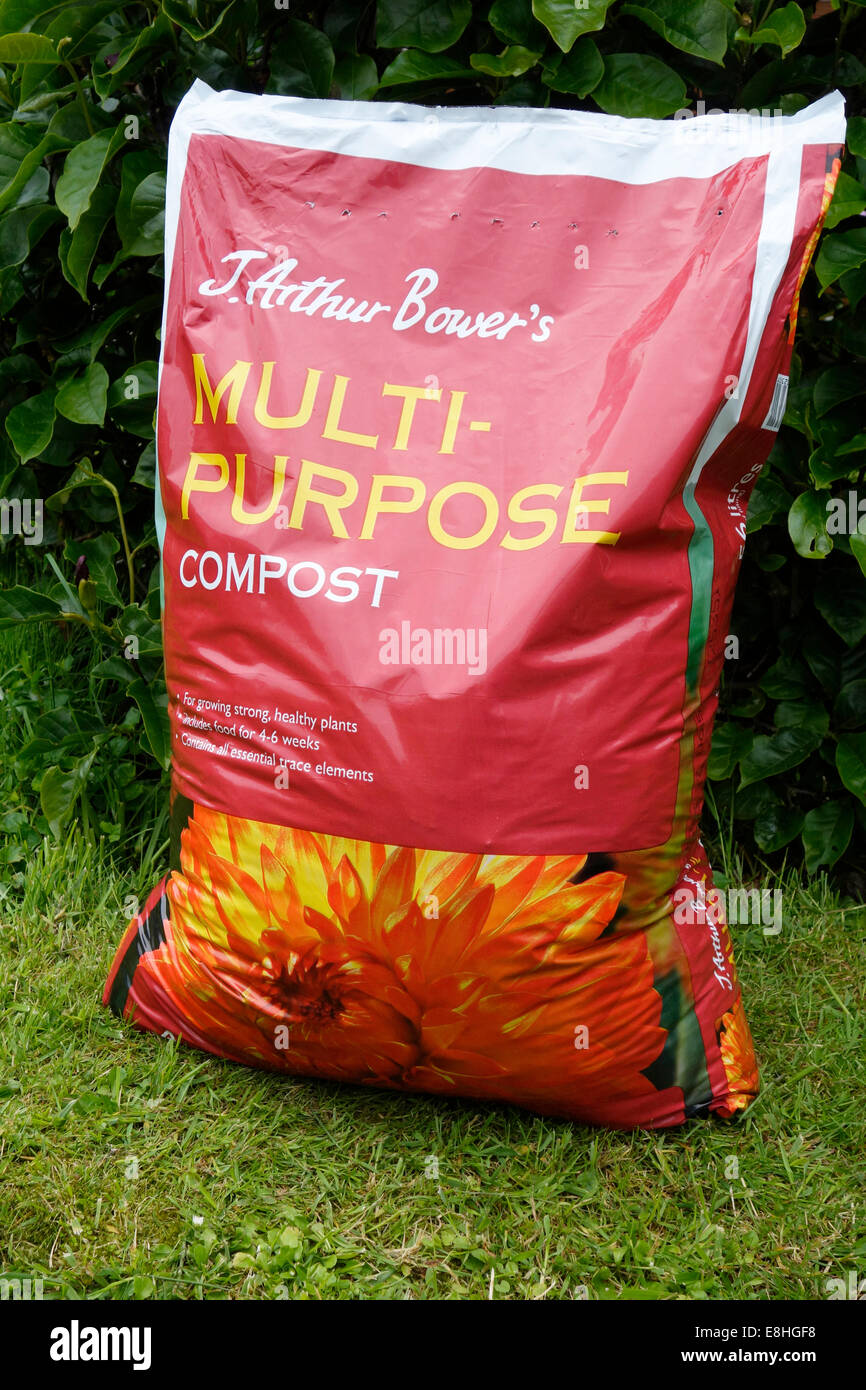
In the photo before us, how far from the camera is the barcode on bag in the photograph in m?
1.32

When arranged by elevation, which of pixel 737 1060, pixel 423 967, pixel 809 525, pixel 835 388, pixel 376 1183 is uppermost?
pixel 835 388

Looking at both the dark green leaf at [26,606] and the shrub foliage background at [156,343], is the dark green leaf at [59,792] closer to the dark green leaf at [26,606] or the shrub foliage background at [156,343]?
the shrub foliage background at [156,343]

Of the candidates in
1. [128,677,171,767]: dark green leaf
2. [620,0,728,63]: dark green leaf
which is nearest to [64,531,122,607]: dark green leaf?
[128,677,171,767]: dark green leaf

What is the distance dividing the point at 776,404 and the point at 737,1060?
79 cm

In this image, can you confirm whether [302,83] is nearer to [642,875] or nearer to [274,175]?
[274,175]

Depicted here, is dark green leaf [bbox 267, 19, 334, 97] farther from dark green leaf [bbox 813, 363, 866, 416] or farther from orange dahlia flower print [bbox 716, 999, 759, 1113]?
orange dahlia flower print [bbox 716, 999, 759, 1113]

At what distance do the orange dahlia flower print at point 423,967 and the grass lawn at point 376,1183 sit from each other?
3.1 inches

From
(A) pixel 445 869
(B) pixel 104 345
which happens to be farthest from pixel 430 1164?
(B) pixel 104 345

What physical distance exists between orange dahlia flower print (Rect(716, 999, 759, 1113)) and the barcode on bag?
2.33 ft

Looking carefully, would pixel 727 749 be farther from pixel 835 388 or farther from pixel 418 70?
pixel 418 70

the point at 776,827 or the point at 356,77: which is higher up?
the point at 356,77

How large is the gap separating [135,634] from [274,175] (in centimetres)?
73

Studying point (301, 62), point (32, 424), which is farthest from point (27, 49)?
point (32, 424)

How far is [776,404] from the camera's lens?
1.33 metres
